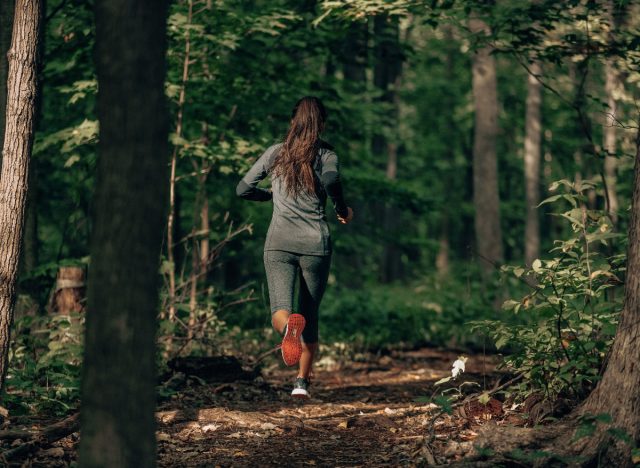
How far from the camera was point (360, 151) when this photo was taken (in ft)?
44.0

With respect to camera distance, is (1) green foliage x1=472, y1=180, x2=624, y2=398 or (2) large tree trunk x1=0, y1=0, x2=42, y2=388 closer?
(1) green foliage x1=472, y1=180, x2=624, y2=398

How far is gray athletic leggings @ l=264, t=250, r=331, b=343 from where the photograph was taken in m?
5.91

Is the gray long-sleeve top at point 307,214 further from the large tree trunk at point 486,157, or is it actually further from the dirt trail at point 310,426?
the large tree trunk at point 486,157

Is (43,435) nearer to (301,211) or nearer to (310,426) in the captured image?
(310,426)

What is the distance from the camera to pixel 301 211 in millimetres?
5875

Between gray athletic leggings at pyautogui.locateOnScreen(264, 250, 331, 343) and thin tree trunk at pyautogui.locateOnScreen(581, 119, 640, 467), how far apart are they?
228 cm

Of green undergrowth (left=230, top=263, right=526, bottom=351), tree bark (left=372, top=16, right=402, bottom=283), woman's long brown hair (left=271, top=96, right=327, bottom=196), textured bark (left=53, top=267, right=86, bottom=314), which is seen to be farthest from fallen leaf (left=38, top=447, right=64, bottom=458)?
tree bark (left=372, top=16, right=402, bottom=283)

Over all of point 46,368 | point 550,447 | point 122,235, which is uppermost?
point 122,235

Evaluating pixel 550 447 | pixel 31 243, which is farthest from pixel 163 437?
pixel 31 243

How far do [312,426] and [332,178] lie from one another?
6.28 feet

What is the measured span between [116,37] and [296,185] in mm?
2847

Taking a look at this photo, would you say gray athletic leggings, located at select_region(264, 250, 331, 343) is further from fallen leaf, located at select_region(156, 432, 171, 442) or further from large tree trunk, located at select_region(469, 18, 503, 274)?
large tree trunk, located at select_region(469, 18, 503, 274)

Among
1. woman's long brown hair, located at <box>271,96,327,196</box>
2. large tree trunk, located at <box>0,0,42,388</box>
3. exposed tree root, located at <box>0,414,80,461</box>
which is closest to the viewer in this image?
exposed tree root, located at <box>0,414,80,461</box>

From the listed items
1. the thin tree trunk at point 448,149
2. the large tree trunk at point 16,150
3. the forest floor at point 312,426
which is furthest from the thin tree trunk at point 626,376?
the thin tree trunk at point 448,149
